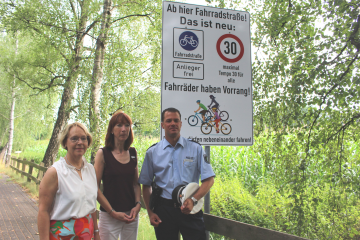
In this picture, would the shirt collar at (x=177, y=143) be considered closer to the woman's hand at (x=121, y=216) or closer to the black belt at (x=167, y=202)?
the black belt at (x=167, y=202)

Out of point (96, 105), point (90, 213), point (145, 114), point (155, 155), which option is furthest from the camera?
point (145, 114)

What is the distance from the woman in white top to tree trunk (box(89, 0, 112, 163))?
4506 mm

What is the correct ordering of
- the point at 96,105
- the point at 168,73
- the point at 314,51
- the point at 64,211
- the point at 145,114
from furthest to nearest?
1. the point at 145,114
2. the point at 96,105
3. the point at 314,51
4. the point at 168,73
5. the point at 64,211

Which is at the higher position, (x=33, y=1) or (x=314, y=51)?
(x=33, y=1)

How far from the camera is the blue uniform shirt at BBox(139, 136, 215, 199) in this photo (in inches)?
104

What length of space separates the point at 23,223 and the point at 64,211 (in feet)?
18.5

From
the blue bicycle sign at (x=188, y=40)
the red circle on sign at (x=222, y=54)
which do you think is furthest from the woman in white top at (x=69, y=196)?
the red circle on sign at (x=222, y=54)

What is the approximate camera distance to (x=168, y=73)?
297cm

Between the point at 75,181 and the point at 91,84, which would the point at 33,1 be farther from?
the point at 75,181

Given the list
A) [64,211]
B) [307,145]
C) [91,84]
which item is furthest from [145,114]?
[64,211]

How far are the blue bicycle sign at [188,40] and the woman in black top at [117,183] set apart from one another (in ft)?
3.31

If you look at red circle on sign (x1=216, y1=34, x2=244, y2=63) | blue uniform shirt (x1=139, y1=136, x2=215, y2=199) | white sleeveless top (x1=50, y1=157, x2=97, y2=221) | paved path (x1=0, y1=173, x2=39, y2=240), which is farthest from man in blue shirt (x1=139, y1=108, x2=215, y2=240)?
paved path (x1=0, y1=173, x2=39, y2=240)

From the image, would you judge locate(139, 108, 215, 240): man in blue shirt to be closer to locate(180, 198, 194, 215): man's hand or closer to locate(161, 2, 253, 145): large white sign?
locate(180, 198, 194, 215): man's hand

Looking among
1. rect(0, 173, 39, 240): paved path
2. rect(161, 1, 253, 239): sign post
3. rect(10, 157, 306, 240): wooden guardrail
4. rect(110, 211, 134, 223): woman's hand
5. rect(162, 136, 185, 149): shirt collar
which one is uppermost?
rect(161, 1, 253, 239): sign post
